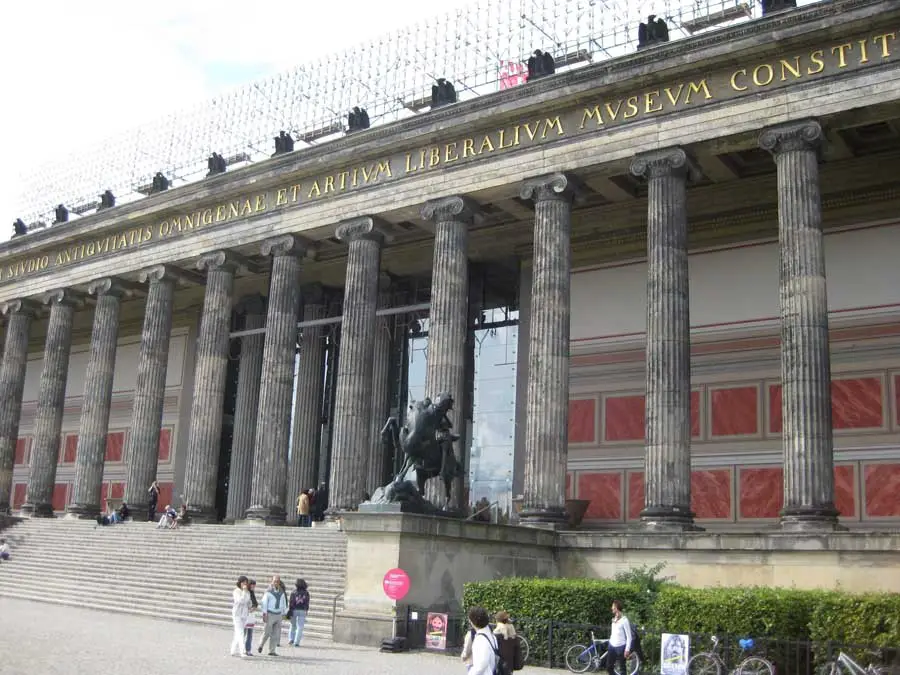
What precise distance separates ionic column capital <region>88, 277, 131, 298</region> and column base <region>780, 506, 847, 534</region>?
26093 mm

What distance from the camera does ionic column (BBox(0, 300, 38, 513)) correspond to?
131 feet

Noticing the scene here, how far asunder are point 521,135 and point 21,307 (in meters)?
24.3

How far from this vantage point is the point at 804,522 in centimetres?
2184

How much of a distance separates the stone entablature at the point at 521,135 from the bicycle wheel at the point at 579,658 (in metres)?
13.4

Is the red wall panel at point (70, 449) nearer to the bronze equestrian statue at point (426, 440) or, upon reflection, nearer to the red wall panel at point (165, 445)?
the red wall panel at point (165, 445)

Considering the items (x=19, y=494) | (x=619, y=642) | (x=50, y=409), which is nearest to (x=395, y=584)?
(x=619, y=642)

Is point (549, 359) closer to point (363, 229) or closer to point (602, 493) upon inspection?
point (602, 493)

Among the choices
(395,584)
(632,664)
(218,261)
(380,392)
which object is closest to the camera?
(632,664)

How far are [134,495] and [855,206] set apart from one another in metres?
24.6

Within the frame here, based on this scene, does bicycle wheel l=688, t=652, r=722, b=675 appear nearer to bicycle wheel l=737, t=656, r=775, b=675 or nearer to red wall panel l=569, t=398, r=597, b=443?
bicycle wheel l=737, t=656, r=775, b=675

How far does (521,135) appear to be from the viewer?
28.7m

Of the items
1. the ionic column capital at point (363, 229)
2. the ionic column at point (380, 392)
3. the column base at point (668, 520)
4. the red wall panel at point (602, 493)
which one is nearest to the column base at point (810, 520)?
the column base at point (668, 520)

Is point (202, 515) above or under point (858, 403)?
under

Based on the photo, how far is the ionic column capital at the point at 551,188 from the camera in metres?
27.6
